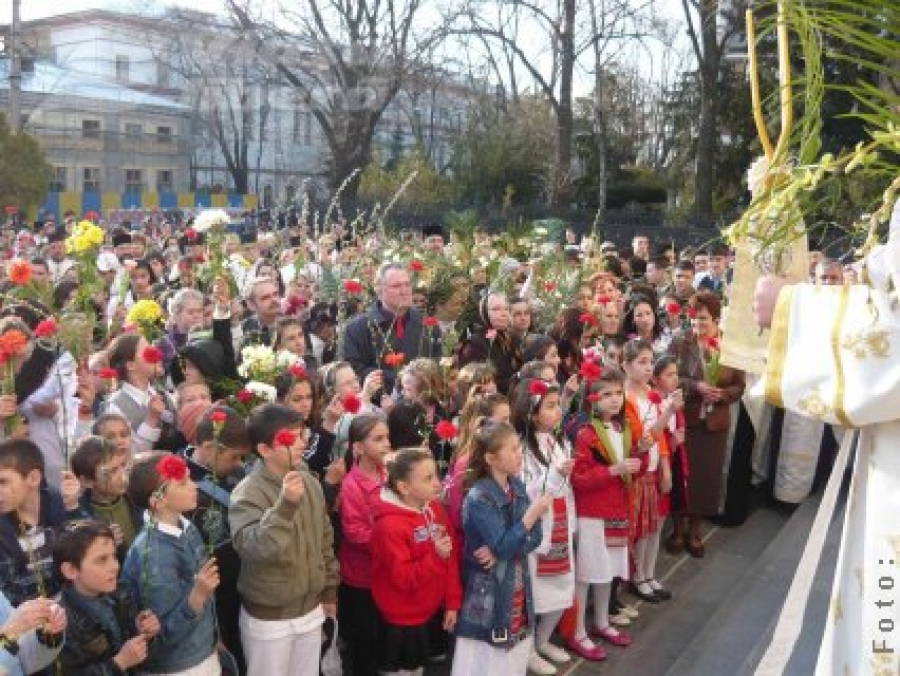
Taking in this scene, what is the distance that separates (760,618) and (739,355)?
9.45ft

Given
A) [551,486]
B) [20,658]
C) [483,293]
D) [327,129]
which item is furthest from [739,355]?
[327,129]

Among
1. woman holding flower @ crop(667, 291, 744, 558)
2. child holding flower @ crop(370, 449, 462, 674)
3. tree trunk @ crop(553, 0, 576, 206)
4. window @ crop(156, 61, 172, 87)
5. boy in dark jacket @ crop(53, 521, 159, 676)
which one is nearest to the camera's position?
boy in dark jacket @ crop(53, 521, 159, 676)

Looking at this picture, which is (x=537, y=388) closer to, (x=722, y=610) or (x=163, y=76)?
(x=722, y=610)

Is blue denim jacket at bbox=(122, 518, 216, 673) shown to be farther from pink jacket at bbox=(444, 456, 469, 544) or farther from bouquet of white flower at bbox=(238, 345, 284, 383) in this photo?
bouquet of white flower at bbox=(238, 345, 284, 383)

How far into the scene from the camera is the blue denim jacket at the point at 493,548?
14.7ft

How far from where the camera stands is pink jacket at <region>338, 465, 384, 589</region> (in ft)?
15.0

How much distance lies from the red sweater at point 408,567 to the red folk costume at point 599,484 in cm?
101

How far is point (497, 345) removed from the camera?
6789mm

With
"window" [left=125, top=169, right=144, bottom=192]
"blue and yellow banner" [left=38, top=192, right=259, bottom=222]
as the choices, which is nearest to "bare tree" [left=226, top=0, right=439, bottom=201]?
"blue and yellow banner" [left=38, top=192, right=259, bottom=222]

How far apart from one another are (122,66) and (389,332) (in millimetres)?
55320

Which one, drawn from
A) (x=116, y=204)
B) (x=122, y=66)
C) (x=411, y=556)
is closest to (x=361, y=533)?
(x=411, y=556)

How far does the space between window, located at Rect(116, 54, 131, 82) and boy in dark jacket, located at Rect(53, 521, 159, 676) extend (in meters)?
57.3

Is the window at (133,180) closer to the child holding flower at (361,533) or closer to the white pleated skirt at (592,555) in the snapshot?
the white pleated skirt at (592,555)

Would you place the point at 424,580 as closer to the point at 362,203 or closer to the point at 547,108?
the point at 362,203
